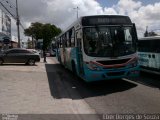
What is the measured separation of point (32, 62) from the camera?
28828 millimetres

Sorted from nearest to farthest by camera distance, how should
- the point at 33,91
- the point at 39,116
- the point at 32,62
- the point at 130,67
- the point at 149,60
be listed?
the point at 39,116, the point at 33,91, the point at 130,67, the point at 149,60, the point at 32,62

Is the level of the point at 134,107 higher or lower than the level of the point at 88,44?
lower

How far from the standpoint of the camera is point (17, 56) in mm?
28344

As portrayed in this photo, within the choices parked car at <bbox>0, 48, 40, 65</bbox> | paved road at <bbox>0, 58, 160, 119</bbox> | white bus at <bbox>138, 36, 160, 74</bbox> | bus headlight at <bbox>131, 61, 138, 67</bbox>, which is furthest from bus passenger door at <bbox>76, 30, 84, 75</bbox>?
parked car at <bbox>0, 48, 40, 65</bbox>

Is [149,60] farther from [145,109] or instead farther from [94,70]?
[145,109]

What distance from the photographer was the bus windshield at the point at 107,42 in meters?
13.2

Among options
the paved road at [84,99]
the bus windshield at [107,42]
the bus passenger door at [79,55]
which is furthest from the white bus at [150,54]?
the bus passenger door at [79,55]

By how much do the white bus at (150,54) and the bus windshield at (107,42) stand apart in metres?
2.82

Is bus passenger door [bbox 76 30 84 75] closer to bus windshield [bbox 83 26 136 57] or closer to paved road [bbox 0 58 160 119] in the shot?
bus windshield [bbox 83 26 136 57]

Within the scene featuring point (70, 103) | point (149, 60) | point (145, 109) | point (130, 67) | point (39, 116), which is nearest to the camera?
point (39, 116)

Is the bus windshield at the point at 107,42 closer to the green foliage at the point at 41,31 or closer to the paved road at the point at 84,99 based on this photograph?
the paved road at the point at 84,99

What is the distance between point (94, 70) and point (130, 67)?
1584mm

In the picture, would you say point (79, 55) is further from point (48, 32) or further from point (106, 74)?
point (48, 32)

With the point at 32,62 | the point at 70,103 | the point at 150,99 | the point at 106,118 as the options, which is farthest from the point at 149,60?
the point at 32,62
